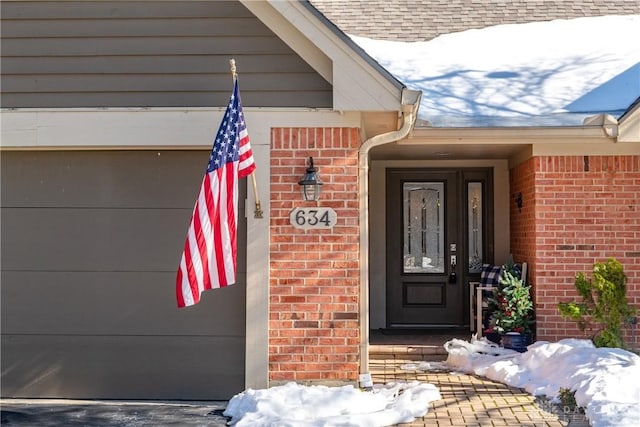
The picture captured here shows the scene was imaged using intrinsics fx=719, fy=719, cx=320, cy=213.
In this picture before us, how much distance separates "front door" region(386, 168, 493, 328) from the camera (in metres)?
10.5

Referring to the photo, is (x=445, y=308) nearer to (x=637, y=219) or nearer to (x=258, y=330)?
(x=637, y=219)

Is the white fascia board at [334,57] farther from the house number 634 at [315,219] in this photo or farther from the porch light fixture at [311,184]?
the house number 634 at [315,219]

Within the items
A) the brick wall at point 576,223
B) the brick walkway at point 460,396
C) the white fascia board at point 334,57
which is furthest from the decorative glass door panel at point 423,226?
the white fascia board at point 334,57

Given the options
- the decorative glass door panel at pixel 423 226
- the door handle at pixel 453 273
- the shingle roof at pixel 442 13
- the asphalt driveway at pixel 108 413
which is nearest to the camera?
the asphalt driveway at pixel 108 413

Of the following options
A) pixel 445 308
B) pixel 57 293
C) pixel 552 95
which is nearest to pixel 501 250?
pixel 445 308

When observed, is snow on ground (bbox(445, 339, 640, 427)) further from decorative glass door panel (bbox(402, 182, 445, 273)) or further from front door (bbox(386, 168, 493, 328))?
decorative glass door panel (bbox(402, 182, 445, 273))

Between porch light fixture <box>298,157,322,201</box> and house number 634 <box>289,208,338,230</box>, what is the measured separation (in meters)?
0.13

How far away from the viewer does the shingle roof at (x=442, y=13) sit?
37.9 feet

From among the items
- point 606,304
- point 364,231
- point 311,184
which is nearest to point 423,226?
point 606,304

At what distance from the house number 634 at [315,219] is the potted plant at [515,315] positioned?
2.79m

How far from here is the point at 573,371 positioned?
6695mm

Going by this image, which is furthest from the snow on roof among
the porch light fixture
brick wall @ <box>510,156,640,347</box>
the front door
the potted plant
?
the porch light fixture

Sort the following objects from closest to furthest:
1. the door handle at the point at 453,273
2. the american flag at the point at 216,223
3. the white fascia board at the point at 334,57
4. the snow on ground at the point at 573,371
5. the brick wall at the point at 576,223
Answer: the american flag at the point at 216,223
the snow on ground at the point at 573,371
the white fascia board at the point at 334,57
the brick wall at the point at 576,223
the door handle at the point at 453,273

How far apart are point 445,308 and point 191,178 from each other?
5083mm
